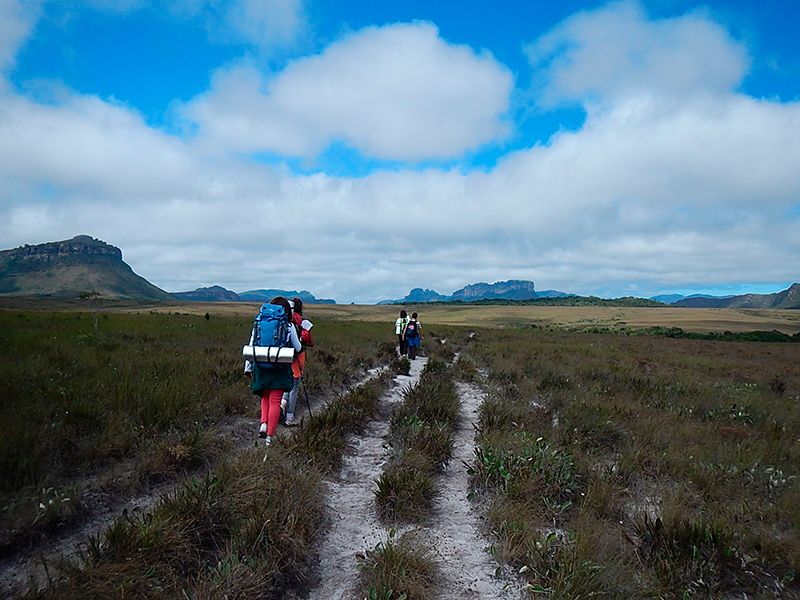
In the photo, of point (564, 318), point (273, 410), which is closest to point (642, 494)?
point (273, 410)

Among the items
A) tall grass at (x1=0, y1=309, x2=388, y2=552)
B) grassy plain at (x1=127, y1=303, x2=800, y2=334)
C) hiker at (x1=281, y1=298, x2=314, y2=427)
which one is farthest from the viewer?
grassy plain at (x1=127, y1=303, x2=800, y2=334)

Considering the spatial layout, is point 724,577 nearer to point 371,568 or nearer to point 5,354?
point 371,568

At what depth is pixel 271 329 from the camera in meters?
5.78

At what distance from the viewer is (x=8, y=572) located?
3.01 meters

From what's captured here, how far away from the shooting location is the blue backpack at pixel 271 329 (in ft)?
19.0

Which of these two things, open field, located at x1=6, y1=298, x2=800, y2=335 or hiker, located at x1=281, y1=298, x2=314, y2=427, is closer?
hiker, located at x1=281, y1=298, x2=314, y2=427

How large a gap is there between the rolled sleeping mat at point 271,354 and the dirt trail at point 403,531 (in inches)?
69.4

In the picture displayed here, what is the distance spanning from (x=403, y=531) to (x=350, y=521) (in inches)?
23.3

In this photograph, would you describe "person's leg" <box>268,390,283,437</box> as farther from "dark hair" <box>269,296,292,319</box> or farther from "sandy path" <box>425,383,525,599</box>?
"sandy path" <box>425,383,525,599</box>

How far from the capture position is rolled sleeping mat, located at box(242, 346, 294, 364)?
5.68 meters

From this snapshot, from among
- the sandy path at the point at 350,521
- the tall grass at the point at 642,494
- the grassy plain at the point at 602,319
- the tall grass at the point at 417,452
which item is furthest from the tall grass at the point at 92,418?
the grassy plain at the point at 602,319

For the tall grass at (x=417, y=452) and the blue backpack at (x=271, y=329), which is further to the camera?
the blue backpack at (x=271, y=329)

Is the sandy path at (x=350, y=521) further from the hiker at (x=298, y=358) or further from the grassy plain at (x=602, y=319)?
the grassy plain at (x=602, y=319)

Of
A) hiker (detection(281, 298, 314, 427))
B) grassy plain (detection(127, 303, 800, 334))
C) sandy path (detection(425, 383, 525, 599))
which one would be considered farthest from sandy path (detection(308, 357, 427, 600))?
grassy plain (detection(127, 303, 800, 334))
